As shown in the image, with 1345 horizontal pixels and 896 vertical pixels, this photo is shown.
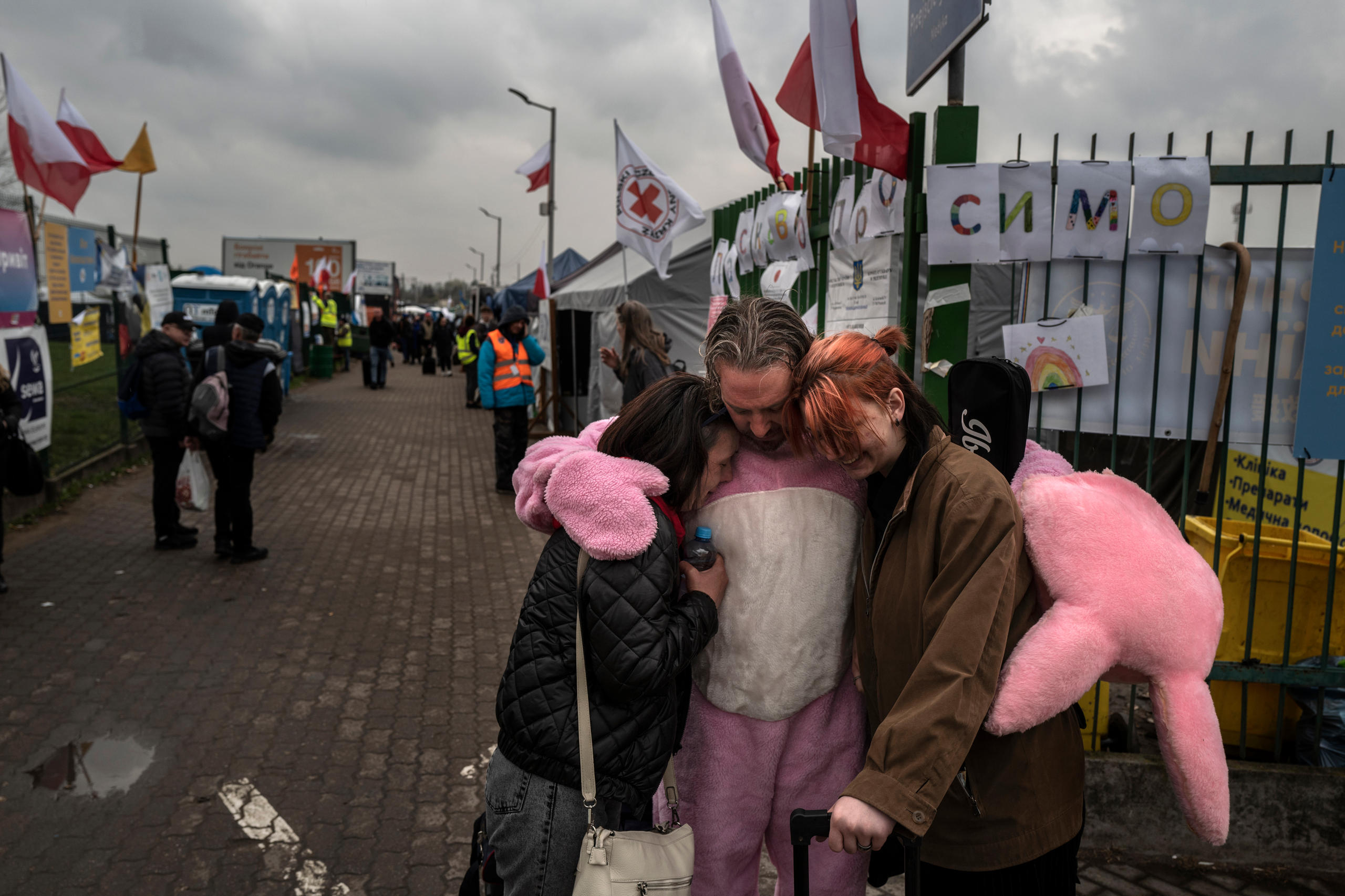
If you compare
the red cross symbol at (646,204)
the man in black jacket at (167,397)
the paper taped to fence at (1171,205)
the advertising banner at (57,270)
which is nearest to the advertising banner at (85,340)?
the advertising banner at (57,270)

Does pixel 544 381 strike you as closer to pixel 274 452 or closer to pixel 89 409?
pixel 274 452

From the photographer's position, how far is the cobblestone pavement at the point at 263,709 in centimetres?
326

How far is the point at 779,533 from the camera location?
2031 mm

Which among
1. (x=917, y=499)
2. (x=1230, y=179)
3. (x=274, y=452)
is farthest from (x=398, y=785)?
(x=274, y=452)

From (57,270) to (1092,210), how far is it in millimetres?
8882

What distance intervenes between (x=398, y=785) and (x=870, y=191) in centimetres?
314

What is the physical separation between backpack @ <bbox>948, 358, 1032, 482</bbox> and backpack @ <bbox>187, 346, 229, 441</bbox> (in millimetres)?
5801

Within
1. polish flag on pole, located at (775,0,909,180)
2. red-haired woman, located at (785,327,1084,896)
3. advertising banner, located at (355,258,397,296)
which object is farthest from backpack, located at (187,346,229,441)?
advertising banner, located at (355,258,397,296)

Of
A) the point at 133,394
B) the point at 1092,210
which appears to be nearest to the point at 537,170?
the point at 133,394

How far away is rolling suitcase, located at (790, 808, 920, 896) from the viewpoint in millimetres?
1661

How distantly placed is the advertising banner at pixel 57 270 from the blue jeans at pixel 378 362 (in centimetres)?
1473

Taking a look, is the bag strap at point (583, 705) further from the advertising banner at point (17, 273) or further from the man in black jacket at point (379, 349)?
the man in black jacket at point (379, 349)

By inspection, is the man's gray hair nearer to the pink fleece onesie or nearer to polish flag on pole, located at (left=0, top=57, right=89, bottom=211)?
Answer: the pink fleece onesie

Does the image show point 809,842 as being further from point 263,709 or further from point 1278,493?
point 1278,493
